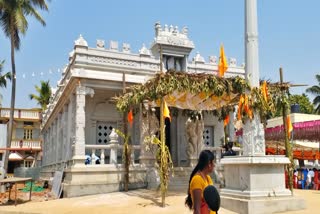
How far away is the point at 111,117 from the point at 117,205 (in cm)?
763

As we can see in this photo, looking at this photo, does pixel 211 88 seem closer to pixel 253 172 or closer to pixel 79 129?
pixel 253 172

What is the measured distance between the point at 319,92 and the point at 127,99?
119 ft

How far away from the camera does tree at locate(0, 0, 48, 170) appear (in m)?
22.5

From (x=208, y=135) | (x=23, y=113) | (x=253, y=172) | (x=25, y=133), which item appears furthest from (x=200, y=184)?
(x=25, y=133)

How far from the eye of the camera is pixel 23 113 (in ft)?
129

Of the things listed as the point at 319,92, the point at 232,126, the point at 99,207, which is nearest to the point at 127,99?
the point at 99,207

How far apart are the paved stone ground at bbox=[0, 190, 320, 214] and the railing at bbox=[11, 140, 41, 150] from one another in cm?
2603

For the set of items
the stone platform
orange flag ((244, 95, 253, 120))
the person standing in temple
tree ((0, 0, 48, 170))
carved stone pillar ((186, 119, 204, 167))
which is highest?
tree ((0, 0, 48, 170))

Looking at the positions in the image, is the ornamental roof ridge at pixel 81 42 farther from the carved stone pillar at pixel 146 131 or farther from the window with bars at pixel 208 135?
the window with bars at pixel 208 135

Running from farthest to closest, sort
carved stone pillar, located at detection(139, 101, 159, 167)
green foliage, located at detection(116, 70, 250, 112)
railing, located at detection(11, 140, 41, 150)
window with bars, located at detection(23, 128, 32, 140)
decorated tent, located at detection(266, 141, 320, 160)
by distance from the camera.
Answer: window with bars, located at detection(23, 128, 32, 140)
railing, located at detection(11, 140, 41, 150)
decorated tent, located at detection(266, 141, 320, 160)
carved stone pillar, located at detection(139, 101, 159, 167)
green foliage, located at detection(116, 70, 250, 112)

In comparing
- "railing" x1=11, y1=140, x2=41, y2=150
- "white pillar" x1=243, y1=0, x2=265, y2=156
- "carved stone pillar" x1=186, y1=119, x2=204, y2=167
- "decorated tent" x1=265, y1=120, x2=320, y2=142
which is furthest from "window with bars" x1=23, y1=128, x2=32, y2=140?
"white pillar" x1=243, y1=0, x2=265, y2=156

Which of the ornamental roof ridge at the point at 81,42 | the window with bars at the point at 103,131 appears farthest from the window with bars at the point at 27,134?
the ornamental roof ridge at the point at 81,42

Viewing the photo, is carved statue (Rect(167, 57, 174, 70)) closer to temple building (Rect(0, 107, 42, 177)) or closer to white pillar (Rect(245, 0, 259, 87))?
white pillar (Rect(245, 0, 259, 87))

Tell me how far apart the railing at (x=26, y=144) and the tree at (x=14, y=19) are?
49.0 feet
